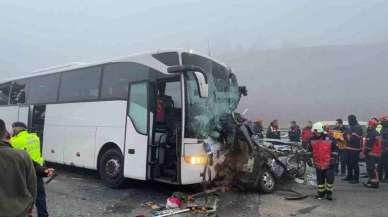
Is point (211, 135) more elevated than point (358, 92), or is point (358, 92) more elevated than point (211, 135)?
point (358, 92)

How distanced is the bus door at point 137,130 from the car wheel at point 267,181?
2.56 meters

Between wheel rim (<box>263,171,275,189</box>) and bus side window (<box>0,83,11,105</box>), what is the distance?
30.9ft

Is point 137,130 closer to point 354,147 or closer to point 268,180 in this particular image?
point 268,180

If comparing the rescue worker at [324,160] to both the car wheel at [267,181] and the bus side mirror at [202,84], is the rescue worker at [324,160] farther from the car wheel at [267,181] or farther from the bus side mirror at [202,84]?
the bus side mirror at [202,84]

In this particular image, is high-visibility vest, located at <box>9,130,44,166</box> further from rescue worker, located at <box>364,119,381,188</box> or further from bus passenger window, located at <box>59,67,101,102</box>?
rescue worker, located at <box>364,119,381,188</box>

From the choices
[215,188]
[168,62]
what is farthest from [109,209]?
[168,62]

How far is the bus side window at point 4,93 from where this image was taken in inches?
552

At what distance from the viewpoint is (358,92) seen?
51.9 meters

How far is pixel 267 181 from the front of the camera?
9250 millimetres

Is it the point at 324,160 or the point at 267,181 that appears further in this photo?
the point at 267,181

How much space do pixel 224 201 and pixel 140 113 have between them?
2.60 metres

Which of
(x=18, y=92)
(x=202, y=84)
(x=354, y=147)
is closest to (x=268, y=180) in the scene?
(x=202, y=84)

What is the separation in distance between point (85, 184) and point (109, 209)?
2.83 metres

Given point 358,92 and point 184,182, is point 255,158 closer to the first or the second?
point 184,182
